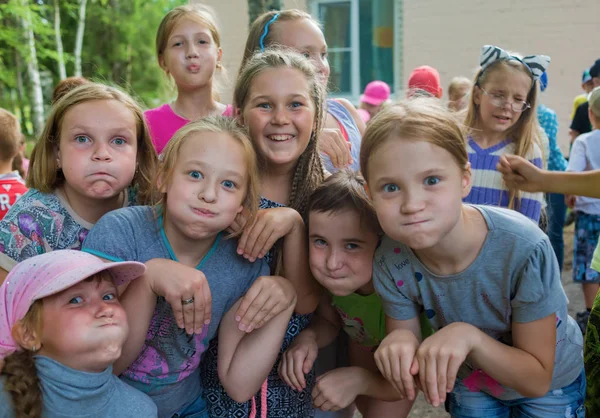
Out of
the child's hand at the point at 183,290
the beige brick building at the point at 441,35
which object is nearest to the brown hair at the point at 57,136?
the child's hand at the point at 183,290

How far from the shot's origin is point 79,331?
1513 mm

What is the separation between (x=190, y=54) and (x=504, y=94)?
5.75 ft

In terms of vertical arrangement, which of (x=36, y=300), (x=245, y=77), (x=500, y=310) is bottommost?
(x=500, y=310)

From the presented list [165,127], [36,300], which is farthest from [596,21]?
[36,300]

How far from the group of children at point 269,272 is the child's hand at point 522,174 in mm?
28

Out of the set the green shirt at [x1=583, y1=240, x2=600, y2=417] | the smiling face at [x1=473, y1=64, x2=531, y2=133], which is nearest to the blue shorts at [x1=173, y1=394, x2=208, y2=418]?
the green shirt at [x1=583, y1=240, x2=600, y2=417]

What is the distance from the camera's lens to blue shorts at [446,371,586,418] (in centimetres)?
186

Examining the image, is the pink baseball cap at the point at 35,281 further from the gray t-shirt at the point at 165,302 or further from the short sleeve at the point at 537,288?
the short sleeve at the point at 537,288

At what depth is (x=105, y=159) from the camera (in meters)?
1.87

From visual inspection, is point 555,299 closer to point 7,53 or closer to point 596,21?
point 596,21

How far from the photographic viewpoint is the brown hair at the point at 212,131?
1825 millimetres

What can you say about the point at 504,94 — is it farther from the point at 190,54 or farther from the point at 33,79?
the point at 33,79

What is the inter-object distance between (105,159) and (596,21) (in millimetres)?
7837

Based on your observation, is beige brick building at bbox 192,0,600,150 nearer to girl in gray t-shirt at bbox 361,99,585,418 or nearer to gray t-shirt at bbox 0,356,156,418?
girl in gray t-shirt at bbox 361,99,585,418
